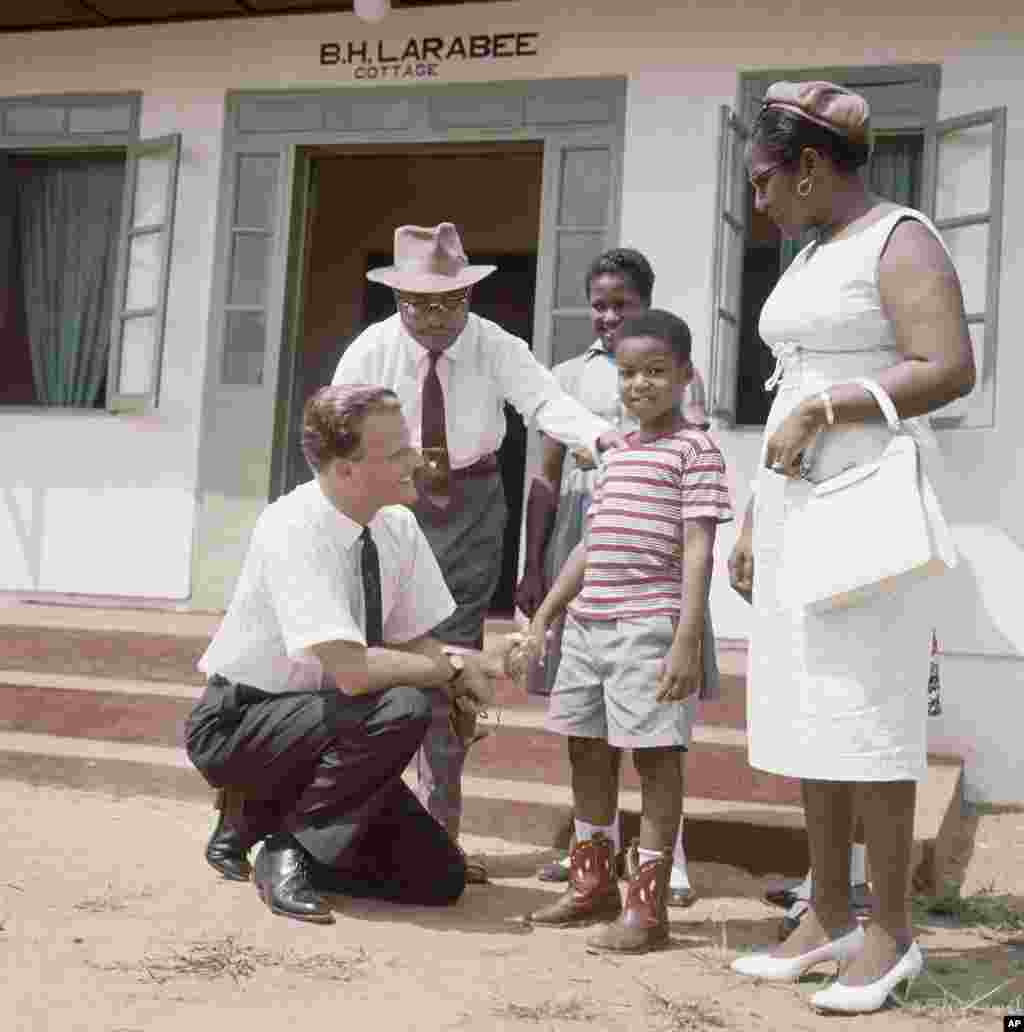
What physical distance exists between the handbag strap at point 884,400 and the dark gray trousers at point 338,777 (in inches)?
53.0

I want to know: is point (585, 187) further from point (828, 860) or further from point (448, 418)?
point (828, 860)

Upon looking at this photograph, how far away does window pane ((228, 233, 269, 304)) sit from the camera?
6902 mm

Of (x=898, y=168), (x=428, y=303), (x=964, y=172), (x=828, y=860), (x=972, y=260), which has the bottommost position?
(x=828, y=860)

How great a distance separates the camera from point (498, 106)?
659cm

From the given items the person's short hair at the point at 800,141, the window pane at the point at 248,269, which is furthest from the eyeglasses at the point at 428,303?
the window pane at the point at 248,269

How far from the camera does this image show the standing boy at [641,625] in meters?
3.10

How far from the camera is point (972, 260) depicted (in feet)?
18.6

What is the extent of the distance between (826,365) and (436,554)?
1419mm

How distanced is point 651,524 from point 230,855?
1.45 m

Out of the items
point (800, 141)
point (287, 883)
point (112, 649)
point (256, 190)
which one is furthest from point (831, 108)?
point (256, 190)

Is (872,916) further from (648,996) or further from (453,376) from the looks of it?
(453,376)

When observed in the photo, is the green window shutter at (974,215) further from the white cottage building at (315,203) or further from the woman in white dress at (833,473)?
the woman in white dress at (833,473)

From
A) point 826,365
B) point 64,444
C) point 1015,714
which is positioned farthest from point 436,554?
point 64,444

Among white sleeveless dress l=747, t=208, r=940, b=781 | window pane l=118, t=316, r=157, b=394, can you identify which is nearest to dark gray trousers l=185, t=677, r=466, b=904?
white sleeveless dress l=747, t=208, r=940, b=781
